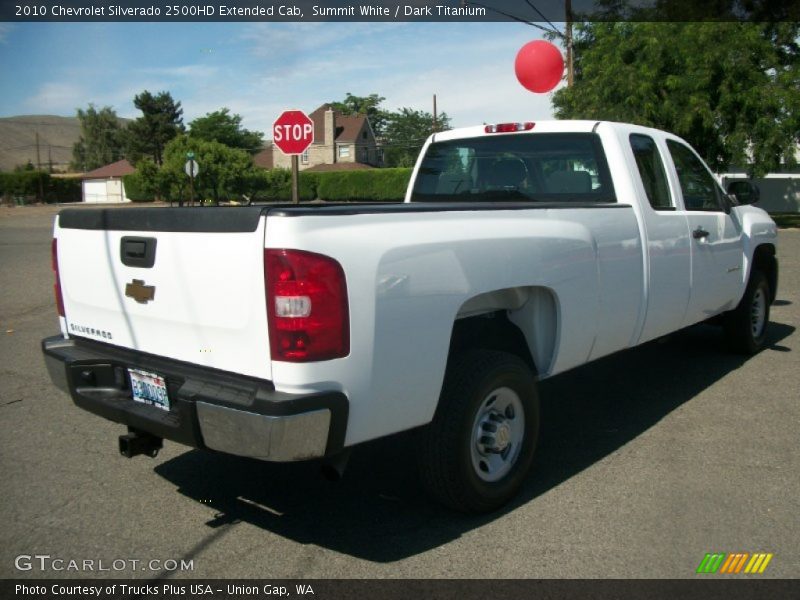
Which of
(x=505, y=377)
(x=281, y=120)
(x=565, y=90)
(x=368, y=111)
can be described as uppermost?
(x=368, y=111)

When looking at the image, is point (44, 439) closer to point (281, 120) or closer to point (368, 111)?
point (281, 120)

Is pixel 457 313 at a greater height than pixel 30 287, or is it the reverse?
pixel 457 313

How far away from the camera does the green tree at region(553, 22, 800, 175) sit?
73.6 ft

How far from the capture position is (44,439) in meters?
4.68

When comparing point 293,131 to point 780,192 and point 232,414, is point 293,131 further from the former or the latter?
point 780,192

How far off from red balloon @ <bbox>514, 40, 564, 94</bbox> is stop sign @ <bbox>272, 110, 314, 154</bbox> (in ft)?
11.7

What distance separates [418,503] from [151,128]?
3704 inches

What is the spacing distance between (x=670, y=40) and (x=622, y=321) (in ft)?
71.0

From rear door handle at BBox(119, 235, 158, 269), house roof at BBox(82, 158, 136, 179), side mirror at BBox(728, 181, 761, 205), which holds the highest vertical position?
house roof at BBox(82, 158, 136, 179)

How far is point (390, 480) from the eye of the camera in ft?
13.5

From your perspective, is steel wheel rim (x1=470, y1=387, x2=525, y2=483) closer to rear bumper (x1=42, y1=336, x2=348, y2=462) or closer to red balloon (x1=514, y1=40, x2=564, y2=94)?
rear bumper (x1=42, y1=336, x2=348, y2=462)

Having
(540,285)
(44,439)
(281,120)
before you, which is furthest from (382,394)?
(281,120)

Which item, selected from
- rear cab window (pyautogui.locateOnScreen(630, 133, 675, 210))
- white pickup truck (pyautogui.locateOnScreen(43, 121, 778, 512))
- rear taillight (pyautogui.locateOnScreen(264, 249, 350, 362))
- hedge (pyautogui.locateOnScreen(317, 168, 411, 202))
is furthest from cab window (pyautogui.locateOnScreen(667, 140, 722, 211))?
hedge (pyautogui.locateOnScreen(317, 168, 411, 202))

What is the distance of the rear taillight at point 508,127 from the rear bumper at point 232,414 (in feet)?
9.93
